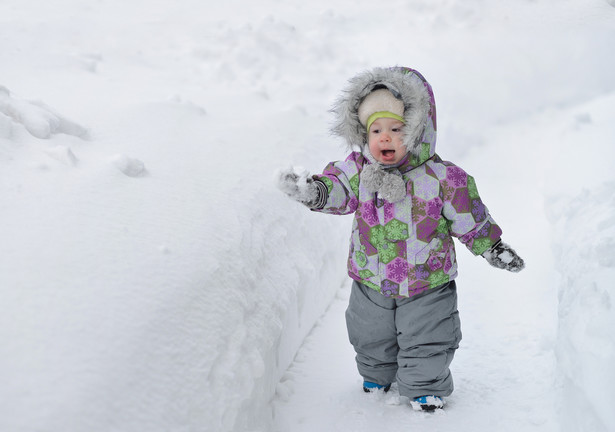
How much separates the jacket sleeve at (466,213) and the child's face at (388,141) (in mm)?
193

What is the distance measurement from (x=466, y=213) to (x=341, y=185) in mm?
437

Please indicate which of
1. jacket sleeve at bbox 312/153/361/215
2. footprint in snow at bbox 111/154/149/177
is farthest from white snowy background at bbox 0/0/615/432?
jacket sleeve at bbox 312/153/361/215

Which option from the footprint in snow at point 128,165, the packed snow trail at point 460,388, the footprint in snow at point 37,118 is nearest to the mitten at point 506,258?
the packed snow trail at point 460,388

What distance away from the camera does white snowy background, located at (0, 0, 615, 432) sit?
4.40ft

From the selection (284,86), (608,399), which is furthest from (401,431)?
(284,86)

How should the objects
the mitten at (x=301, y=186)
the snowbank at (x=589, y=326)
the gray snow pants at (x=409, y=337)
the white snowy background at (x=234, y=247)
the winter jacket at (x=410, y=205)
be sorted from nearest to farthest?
the white snowy background at (x=234, y=247)
the snowbank at (x=589, y=326)
the mitten at (x=301, y=186)
the winter jacket at (x=410, y=205)
the gray snow pants at (x=409, y=337)

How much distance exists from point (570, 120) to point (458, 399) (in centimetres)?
332

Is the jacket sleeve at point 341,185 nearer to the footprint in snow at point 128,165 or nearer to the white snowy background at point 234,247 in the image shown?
the white snowy background at point 234,247

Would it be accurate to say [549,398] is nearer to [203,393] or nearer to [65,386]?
[203,393]

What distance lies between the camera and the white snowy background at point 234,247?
4.40 feet

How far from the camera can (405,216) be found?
198 centimetres

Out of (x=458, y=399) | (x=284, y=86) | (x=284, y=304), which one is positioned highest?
(x=284, y=86)

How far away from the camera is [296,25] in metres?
6.12

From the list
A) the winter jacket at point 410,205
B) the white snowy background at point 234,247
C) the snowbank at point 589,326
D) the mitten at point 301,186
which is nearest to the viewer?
the white snowy background at point 234,247
